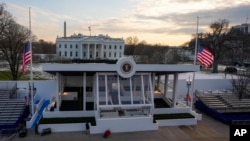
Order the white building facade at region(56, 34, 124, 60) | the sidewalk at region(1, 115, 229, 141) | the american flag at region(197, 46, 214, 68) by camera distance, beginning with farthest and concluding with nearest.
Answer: the white building facade at region(56, 34, 124, 60)
the american flag at region(197, 46, 214, 68)
the sidewalk at region(1, 115, 229, 141)

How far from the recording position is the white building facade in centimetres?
7756

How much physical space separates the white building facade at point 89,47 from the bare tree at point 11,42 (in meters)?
44.4

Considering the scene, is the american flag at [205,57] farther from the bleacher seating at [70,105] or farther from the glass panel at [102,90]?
the bleacher seating at [70,105]

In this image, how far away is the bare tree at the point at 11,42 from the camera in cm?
3050

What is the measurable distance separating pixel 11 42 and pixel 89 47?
4849cm

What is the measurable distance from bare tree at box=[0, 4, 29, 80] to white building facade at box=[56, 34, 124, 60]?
44.4 m

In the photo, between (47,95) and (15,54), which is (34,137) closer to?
(47,95)

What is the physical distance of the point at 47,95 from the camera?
24.7 meters

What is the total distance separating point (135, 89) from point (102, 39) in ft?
209

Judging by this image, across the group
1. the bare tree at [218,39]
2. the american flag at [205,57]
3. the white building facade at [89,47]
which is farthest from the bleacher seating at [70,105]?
the white building facade at [89,47]

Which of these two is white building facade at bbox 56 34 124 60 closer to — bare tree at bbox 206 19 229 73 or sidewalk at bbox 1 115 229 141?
bare tree at bbox 206 19 229 73

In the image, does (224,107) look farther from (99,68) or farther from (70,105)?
(70,105)

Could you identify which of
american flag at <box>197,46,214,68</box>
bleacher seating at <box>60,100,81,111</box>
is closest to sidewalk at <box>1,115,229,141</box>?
bleacher seating at <box>60,100,81,111</box>

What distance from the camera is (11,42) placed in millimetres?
30859
